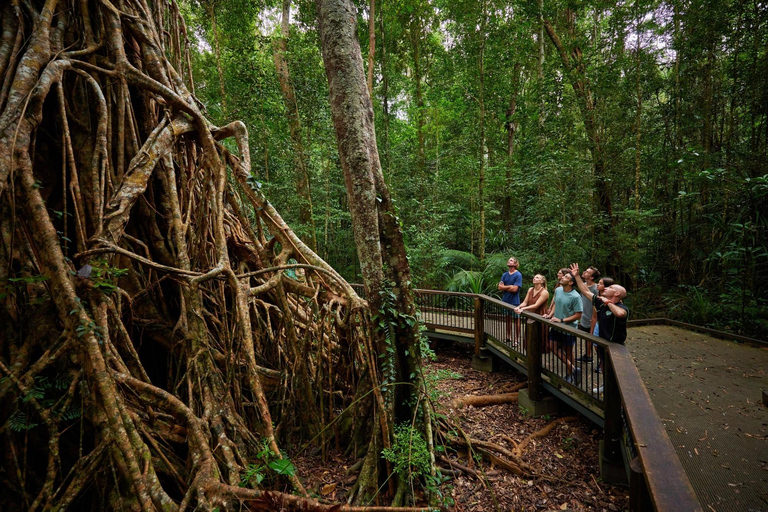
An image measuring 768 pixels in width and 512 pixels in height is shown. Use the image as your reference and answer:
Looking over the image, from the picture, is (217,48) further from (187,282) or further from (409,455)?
(409,455)

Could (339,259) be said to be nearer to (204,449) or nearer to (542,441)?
(542,441)

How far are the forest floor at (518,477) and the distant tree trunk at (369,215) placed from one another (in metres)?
0.60

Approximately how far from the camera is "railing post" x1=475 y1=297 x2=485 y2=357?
673 cm

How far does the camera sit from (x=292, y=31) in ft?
33.0

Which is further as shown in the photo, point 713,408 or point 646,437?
point 713,408

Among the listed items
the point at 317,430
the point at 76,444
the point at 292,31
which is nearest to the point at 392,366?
the point at 317,430

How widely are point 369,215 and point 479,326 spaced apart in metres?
4.47

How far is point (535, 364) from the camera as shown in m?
4.95

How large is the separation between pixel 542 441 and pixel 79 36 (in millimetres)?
6831

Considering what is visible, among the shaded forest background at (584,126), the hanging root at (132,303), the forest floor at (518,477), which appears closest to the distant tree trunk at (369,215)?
the hanging root at (132,303)

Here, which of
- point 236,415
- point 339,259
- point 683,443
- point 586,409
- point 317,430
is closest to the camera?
point 236,415

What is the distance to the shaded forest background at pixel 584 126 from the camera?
22.9 feet

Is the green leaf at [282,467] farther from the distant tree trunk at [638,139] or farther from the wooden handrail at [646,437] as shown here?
the distant tree trunk at [638,139]

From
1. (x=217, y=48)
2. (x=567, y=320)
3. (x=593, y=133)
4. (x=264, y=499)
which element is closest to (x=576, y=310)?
(x=567, y=320)
